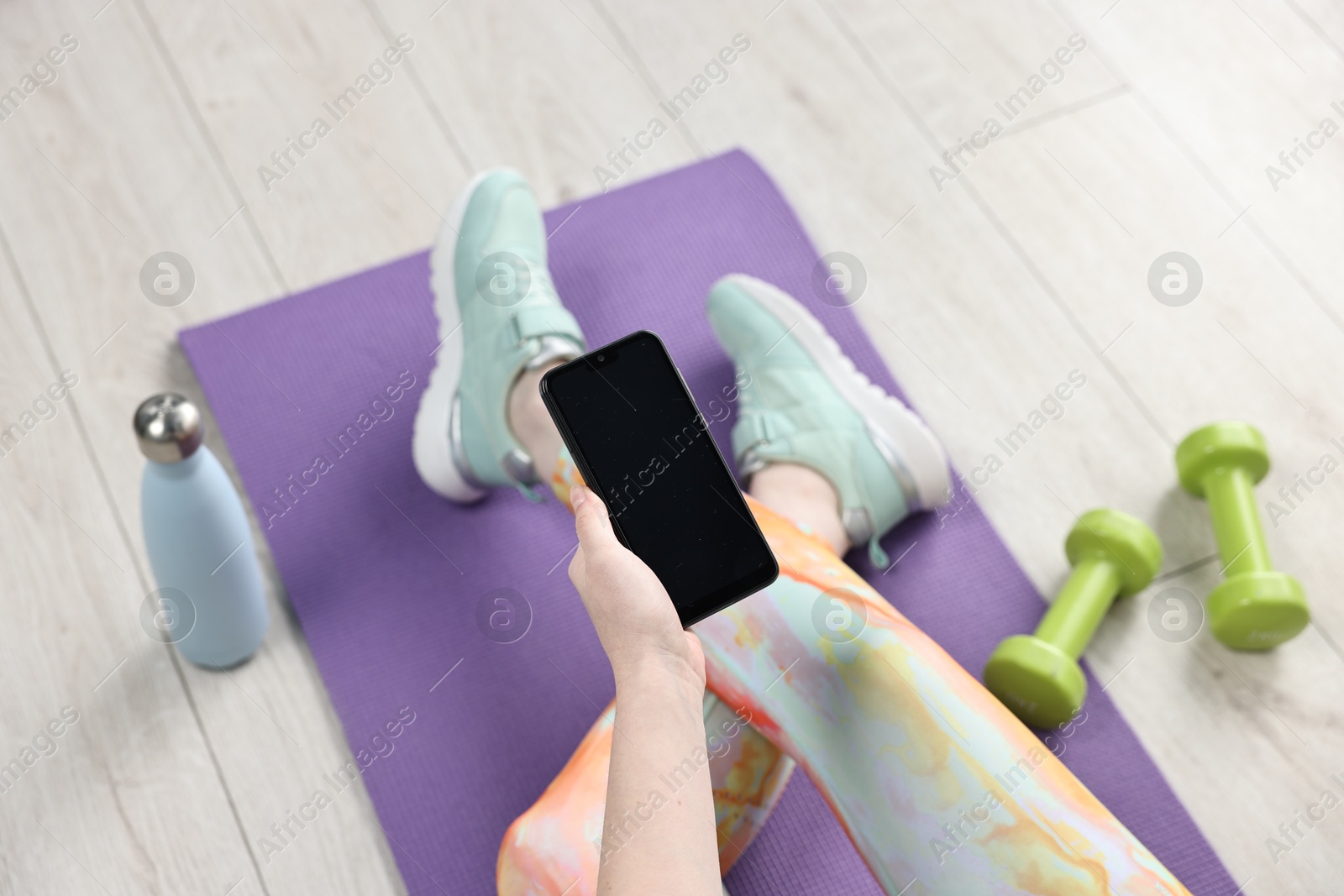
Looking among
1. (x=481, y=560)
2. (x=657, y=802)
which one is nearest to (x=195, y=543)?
(x=481, y=560)

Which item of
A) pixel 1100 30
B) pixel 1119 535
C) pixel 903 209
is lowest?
pixel 1119 535

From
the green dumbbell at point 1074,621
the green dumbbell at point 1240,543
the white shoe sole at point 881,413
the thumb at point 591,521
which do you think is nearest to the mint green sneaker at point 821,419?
the white shoe sole at point 881,413

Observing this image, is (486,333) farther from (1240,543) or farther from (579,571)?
(1240,543)

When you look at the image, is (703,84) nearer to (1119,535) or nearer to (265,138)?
(265,138)

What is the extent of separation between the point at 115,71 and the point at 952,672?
115 centimetres

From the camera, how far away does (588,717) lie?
92cm

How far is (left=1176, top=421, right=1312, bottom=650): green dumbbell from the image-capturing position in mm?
938

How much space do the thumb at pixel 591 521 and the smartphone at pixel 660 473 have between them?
5 centimetres

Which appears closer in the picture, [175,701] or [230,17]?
[175,701]

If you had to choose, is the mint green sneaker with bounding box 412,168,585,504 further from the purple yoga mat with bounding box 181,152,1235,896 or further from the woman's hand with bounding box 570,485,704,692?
the woman's hand with bounding box 570,485,704,692

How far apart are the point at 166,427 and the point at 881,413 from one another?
60 centimetres

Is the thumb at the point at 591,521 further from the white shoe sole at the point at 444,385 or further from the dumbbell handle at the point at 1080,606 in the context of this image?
the dumbbell handle at the point at 1080,606

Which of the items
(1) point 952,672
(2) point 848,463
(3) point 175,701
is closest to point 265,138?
(3) point 175,701

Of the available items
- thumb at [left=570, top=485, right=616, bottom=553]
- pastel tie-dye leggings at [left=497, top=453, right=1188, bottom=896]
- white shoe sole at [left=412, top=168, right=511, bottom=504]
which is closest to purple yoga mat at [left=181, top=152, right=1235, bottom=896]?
white shoe sole at [left=412, top=168, right=511, bottom=504]
